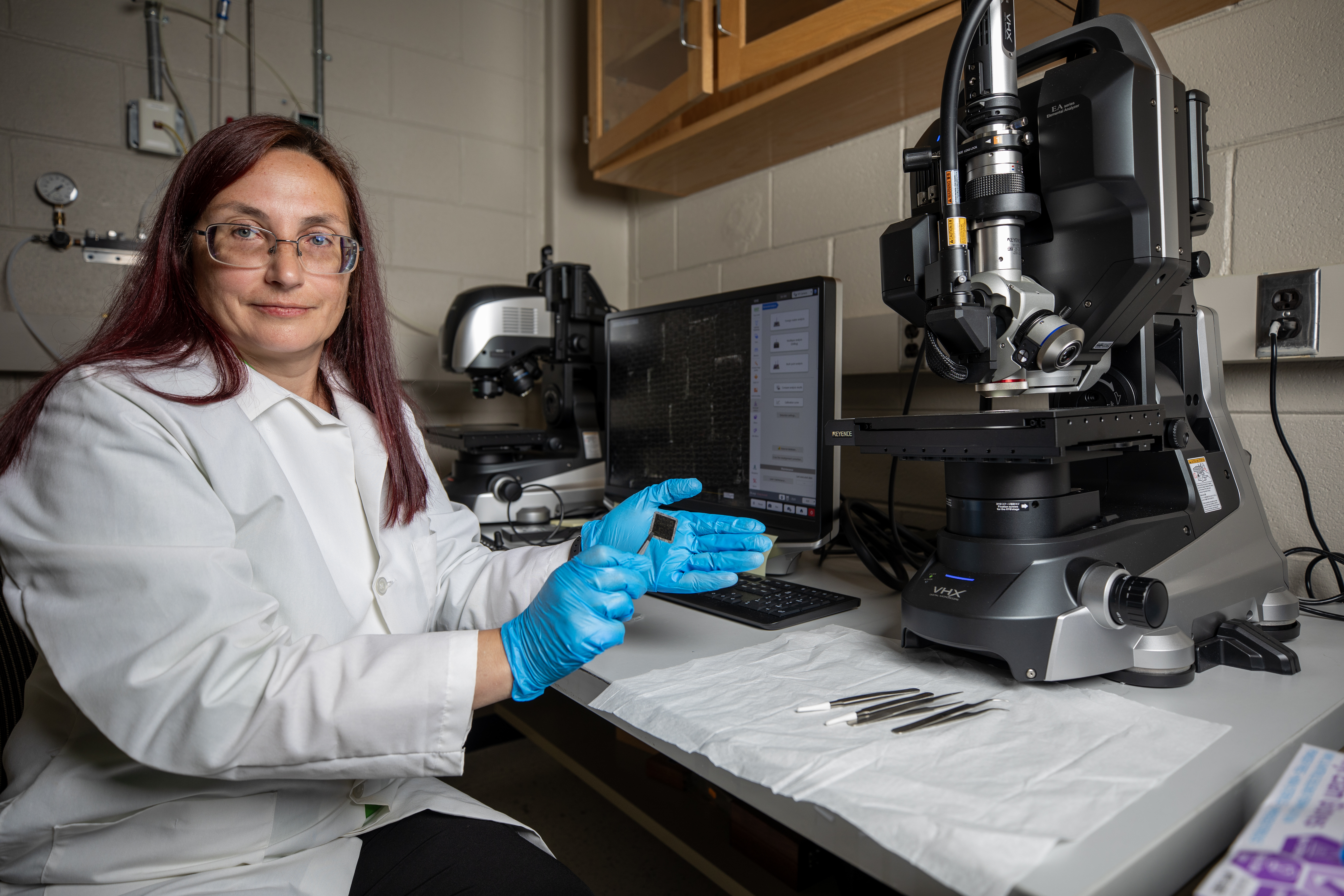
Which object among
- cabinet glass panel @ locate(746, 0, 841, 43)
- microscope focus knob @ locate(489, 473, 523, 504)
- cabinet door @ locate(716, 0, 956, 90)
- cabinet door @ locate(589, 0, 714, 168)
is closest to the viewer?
cabinet door @ locate(716, 0, 956, 90)

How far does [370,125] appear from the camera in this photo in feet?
6.54

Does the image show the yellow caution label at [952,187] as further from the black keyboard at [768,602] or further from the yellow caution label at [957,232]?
the black keyboard at [768,602]

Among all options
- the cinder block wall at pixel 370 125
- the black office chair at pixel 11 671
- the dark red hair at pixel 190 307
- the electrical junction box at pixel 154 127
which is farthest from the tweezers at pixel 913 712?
the electrical junction box at pixel 154 127

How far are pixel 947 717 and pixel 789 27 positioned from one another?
1152 millimetres

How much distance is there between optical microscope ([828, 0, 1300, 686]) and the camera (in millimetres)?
668

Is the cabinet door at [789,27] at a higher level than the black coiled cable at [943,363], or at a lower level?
higher

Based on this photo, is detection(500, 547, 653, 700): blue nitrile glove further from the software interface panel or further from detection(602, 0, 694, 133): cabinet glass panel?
detection(602, 0, 694, 133): cabinet glass panel

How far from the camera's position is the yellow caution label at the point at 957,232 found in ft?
2.37

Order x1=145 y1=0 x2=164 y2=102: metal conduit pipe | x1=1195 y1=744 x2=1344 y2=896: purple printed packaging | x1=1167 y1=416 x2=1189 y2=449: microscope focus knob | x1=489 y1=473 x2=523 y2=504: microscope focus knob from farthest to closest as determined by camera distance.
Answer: x1=145 y1=0 x2=164 y2=102: metal conduit pipe
x1=489 y1=473 x2=523 y2=504: microscope focus knob
x1=1167 y1=416 x2=1189 y2=449: microscope focus knob
x1=1195 y1=744 x2=1344 y2=896: purple printed packaging

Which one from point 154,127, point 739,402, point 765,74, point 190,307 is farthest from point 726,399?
point 154,127

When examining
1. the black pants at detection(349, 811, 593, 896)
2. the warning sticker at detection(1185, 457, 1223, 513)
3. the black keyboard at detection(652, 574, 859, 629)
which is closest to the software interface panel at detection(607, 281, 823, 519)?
the black keyboard at detection(652, 574, 859, 629)

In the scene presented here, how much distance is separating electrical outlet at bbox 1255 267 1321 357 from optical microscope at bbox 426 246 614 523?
113 cm

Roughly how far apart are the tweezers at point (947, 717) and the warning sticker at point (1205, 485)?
36 centimetres

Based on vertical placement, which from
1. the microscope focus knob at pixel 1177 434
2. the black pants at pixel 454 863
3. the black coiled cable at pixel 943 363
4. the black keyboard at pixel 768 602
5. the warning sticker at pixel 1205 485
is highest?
the black coiled cable at pixel 943 363
